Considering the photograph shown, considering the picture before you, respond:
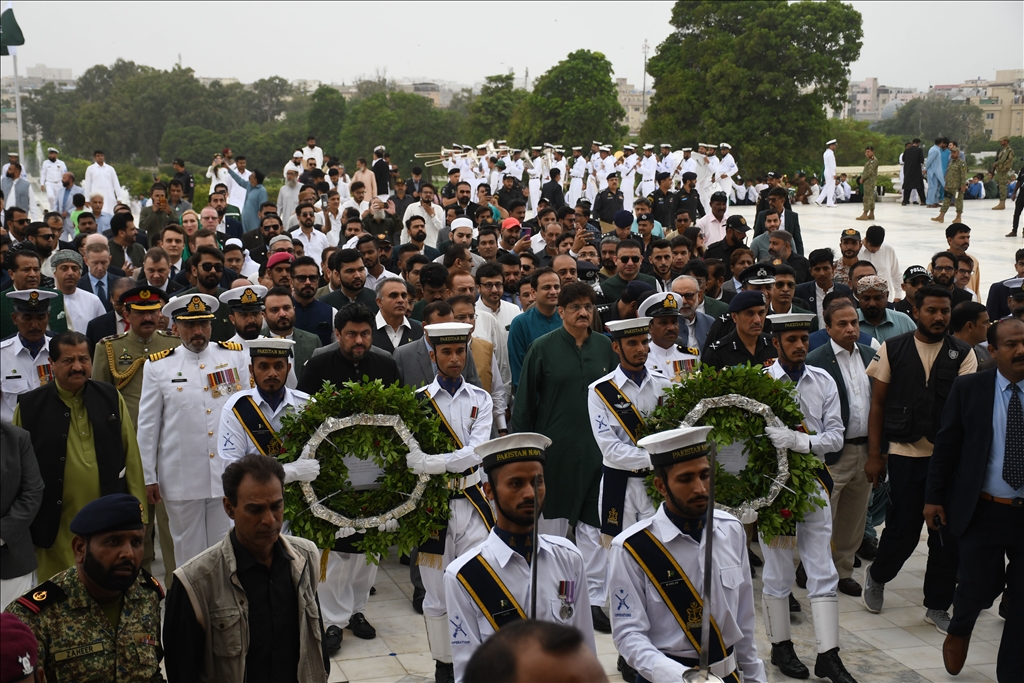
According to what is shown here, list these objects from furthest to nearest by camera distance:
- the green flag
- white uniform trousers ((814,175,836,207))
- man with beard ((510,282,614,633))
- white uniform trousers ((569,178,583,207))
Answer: white uniform trousers ((814,175,836,207))
the green flag
white uniform trousers ((569,178,583,207))
man with beard ((510,282,614,633))

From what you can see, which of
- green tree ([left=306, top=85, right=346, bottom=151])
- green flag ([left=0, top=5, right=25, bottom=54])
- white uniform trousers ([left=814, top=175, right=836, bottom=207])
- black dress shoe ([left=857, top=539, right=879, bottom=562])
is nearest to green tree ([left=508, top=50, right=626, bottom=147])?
white uniform trousers ([left=814, top=175, right=836, bottom=207])

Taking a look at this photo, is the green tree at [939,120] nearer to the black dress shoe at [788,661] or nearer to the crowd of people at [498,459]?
the crowd of people at [498,459]

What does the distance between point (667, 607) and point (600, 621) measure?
301 cm

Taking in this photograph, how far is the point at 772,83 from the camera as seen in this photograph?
167ft

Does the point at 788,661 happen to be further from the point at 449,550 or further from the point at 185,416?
the point at 185,416

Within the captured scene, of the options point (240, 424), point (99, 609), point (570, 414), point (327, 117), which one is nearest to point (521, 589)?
point (99, 609)

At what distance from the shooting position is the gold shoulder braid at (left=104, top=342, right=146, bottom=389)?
7641mm

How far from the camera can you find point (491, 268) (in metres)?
9.20

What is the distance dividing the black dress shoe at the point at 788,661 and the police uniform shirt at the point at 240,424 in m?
3.36

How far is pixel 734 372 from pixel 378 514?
229 cm

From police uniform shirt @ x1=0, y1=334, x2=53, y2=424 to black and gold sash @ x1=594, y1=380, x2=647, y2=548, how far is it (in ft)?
13.7

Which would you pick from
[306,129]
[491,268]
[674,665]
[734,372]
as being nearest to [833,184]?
[491,268]

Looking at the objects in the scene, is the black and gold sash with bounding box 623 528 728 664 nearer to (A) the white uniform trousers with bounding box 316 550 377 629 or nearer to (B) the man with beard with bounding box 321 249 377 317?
(A) the white uniform trousers with bounding box 316 550 377 629

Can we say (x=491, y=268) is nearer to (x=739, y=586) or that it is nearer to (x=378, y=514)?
(x=378, y=514)
